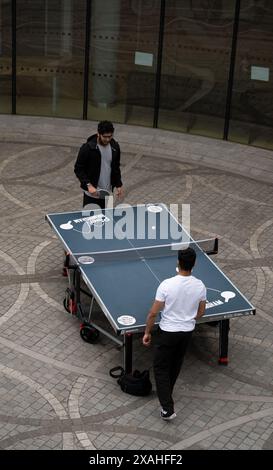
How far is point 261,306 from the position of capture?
12.7 meters

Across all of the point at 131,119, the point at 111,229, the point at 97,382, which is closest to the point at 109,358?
the point at 97,382

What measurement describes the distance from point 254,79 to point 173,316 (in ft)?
32.3

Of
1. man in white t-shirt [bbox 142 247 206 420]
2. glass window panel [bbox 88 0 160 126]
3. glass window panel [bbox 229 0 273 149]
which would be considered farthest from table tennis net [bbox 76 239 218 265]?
glass window panel [bbox 88 0 160 126]

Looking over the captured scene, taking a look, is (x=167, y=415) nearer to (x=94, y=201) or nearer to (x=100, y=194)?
(x=100, y=194)

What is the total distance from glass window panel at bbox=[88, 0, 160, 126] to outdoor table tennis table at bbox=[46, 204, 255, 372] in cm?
682

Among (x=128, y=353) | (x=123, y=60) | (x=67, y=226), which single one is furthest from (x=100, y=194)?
(x=123, y=60)

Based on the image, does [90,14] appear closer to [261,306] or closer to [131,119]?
[131,119]

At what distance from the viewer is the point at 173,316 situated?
387 inches

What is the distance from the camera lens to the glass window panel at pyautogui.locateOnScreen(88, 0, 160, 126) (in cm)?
1861

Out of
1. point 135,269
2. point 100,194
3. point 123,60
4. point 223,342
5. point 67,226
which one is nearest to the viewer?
point 223,342

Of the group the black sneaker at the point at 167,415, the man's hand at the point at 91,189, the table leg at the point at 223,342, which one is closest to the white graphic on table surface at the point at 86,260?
the man's hand at the point at 91,189

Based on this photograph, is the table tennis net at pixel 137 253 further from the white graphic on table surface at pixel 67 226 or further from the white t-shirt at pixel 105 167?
the white t-shirt at pixel 105 167

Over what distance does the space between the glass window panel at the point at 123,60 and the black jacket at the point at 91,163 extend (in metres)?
6.72

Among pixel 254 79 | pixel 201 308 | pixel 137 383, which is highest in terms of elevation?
→ pixel 254 79
